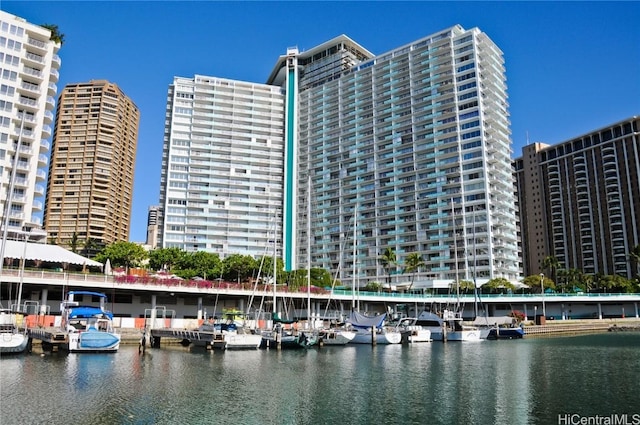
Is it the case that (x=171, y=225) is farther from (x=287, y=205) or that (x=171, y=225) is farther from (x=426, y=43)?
(x=426, y=43)

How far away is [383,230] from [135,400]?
11517 cm

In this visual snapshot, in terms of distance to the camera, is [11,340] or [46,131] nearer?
[11,340]

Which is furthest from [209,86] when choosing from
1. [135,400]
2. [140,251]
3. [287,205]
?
[135,400]

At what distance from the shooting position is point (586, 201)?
175 metres

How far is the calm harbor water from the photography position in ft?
74.0

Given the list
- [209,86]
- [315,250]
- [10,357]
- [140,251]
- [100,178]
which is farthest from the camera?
[100,178]

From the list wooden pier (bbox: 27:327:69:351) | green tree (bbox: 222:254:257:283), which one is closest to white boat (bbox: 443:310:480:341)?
green tree (bbox: 222:254:257:283)

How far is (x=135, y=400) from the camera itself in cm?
2523

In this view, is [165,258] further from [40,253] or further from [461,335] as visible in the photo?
[461,335]

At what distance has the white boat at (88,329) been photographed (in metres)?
43.4

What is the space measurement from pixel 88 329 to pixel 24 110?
63.8 m

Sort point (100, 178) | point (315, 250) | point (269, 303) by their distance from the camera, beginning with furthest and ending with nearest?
point (100, 178) < point (315, 250) < point (269, 303)

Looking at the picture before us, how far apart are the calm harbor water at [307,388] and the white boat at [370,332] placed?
1407 cm

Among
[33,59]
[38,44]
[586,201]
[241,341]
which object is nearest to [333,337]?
[241,341]
